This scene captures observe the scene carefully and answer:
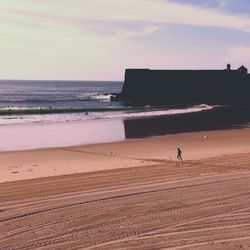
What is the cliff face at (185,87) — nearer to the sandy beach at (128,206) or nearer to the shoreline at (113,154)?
the shoreline at (113,154)

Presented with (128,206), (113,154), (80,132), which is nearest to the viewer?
(128,206)

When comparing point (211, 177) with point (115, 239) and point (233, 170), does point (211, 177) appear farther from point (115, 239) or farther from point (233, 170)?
point (115, 239)

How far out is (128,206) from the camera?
9.55 meters

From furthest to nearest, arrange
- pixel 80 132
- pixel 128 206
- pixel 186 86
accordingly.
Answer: pixel 186 86 → pixel 80 132 → pixel 128 206

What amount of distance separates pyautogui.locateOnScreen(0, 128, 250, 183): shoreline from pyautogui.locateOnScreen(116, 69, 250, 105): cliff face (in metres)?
47.7

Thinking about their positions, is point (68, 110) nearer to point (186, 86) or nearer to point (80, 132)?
point (80, 132)

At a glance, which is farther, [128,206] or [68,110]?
[68,110]

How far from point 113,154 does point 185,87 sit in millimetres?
58769

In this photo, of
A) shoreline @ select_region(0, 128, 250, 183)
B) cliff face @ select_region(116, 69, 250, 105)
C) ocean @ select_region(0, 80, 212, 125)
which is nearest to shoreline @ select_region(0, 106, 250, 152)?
shoreline @ select_region(0, 128, 250, 183)

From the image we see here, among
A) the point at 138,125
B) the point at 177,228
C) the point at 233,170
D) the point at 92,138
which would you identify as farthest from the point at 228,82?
the point at 177,228

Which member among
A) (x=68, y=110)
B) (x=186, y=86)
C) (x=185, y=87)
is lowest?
(x=68, y=110)

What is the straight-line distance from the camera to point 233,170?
1428 centimetres

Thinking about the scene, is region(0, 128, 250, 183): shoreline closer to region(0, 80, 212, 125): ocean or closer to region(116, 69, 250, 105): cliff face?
region(0, 80, 212, 125): ocean

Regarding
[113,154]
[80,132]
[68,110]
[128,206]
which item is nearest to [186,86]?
[68,110]
